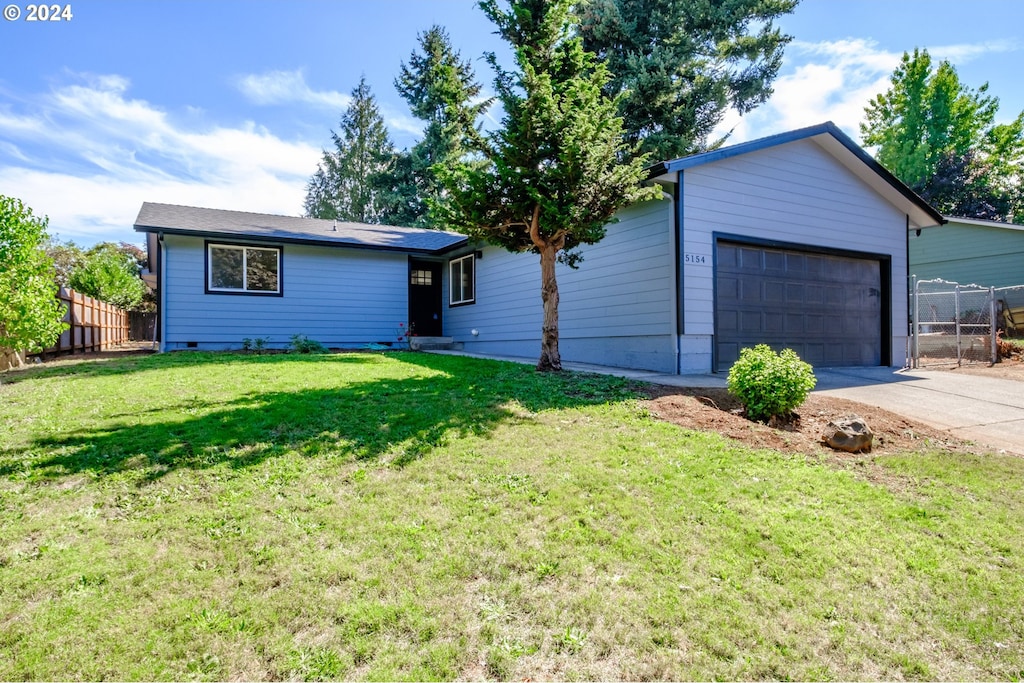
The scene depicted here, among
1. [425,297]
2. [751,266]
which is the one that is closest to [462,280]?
[425,297]

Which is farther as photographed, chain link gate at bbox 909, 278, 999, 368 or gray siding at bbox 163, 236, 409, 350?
gray siding at bbox 163, 236, 409, 350

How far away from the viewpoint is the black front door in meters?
15.7

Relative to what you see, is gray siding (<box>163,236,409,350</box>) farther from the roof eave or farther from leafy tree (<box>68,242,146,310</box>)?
leafy tree (<box>68,242,146,310</box>)

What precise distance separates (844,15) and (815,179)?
328 centimetres

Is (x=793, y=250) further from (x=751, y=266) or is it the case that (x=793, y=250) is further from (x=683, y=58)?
(x=683, y=58)

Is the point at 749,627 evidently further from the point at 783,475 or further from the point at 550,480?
the point at 783,475

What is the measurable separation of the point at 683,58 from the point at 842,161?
10.8 metres

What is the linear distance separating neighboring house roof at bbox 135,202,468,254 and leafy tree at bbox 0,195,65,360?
114 inches

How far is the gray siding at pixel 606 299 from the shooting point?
8.47 m

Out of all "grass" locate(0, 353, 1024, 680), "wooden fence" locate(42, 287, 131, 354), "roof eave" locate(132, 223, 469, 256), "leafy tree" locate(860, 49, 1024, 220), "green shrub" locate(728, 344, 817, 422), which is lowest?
"grass" locate(0, 353, 1024, 680)

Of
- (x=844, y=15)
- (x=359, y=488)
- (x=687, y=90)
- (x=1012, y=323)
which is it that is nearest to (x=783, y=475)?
(x=359, y=488)

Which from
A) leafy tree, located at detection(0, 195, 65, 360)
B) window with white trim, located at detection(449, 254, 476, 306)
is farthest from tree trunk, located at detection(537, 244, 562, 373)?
leafy tree, located at detection(0, 195, 65, 360)

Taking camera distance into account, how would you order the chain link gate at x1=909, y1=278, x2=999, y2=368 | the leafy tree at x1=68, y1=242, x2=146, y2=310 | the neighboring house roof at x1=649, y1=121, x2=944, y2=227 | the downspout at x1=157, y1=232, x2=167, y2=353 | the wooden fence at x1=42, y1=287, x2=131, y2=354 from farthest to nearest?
1. the leafy tree at x1=68, y1=242, x2=146, y2=310
2. the downspout at x1=157, y1=232, x2=167, y2=353
3. the wooden fence at x1=42, y1=287, x2=131, y2=354
4. the chain link gate at x1=909, y1=278, x2=999, y2=368
5. the neighboring house roof at x1=649, y1=121, x2=944, y2=227

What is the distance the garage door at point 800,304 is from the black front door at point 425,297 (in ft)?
31.4
